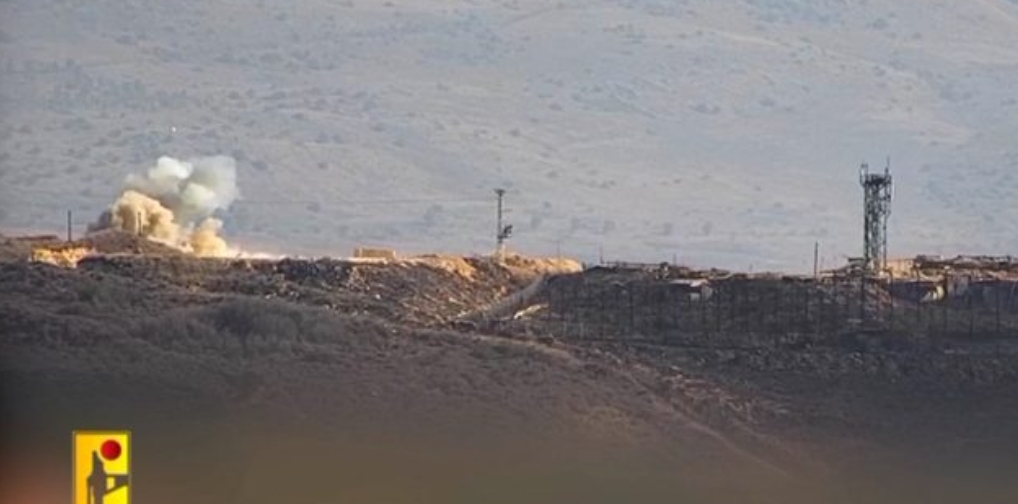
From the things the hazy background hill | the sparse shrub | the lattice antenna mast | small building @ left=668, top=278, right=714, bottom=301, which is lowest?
the sparse shrub

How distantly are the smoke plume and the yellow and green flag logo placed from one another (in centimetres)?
4414

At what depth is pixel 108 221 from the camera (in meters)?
84.8

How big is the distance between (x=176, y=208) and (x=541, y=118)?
5239cm

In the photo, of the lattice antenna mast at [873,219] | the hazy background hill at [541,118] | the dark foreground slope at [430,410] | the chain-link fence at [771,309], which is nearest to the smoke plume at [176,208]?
the chain-link fence at [771,309]

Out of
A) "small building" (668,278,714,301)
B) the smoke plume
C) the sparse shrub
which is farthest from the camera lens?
the smoke plume

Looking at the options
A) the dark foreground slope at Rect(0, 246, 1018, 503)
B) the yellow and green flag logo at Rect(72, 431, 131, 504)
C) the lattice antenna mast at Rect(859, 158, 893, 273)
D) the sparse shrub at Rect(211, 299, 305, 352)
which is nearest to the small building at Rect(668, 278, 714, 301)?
the dark foreground slope at Rect(0, 246, 1018, 503)

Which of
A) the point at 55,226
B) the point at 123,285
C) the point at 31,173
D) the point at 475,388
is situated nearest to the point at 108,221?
the point at 123,285

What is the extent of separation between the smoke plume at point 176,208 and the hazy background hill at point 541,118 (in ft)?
83.2

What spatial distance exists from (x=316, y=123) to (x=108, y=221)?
4917cm

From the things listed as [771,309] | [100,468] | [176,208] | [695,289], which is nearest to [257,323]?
[695,289]

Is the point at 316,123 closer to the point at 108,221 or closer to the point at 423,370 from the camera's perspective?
the point at 108,221

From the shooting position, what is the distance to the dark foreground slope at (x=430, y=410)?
2264 inches

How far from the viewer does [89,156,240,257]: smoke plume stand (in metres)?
83.1

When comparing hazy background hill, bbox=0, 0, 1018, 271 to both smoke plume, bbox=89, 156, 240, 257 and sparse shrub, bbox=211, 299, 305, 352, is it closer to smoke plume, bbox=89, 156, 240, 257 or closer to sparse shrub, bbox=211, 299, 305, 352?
smoke plume, bbox=89, 156, 240, 257
